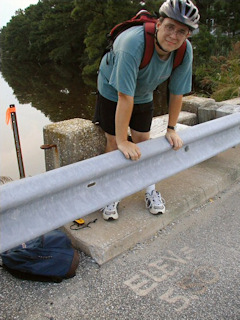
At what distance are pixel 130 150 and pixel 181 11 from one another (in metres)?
0.85

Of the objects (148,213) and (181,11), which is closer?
(181,11)

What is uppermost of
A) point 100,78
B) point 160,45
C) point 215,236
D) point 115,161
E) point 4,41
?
point 4,41

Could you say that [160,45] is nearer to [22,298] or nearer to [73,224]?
[73,224]

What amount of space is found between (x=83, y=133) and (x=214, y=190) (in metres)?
1.19

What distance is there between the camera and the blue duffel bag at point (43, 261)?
1912mm

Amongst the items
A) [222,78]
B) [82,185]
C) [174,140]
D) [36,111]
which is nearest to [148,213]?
[174,140]

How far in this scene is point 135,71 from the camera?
80.8 inches

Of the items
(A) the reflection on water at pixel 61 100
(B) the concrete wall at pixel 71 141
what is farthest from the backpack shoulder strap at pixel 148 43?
(A) the reflection on water at pixel 61 100

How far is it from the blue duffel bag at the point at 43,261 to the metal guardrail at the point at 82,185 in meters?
0.32

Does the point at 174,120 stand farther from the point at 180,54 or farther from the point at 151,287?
the point at 151,287

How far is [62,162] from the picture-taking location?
2740mm

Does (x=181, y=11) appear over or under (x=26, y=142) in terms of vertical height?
over

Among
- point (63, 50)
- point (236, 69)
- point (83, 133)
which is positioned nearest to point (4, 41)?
point (63, 50)

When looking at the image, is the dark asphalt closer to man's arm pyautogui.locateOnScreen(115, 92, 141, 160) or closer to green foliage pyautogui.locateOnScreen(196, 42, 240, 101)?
man's arm pyautogui.locateOnScreen(115, 92, 141, 160)
